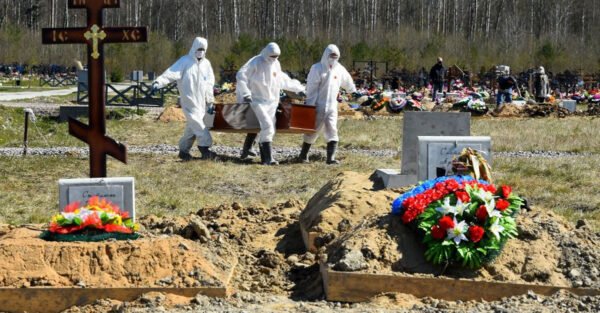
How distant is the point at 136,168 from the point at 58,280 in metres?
9.47

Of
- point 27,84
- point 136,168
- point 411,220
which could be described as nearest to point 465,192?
point 411,220

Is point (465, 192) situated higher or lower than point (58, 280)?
higher

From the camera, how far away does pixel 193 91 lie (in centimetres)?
1888

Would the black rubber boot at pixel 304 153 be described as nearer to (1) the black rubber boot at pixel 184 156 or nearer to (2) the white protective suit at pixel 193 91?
(2) the white protective suit at pixel 193 91

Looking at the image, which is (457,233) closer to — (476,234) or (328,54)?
(476,234)

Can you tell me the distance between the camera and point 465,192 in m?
Answer: 8.77

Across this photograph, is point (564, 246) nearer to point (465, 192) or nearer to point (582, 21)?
point (465, 192)

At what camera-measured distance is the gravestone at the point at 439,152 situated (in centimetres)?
1097

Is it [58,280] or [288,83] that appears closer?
[58,280]

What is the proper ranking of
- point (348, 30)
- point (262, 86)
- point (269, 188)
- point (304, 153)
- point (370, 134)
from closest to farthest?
point (269, 188) < point (262, 86) < point (304, 153) < point (370, 134) < point (348, 30)

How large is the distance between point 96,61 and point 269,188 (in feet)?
17.2

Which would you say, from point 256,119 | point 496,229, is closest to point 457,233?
point 496,229

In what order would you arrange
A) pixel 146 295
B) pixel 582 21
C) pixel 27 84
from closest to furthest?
pixel 146 295 → pixel 27 84 → pixel 582 21

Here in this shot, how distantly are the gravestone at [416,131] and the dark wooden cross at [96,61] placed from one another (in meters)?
3.02
